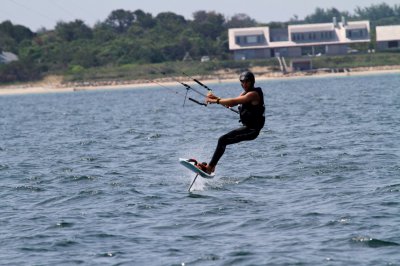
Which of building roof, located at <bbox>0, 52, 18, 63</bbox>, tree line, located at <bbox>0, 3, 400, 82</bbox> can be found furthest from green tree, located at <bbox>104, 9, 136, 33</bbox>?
building roof, located at <bbox>0, 52, 18, 63</bbox>

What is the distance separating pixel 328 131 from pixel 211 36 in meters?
131

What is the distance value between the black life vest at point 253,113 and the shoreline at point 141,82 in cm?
10568

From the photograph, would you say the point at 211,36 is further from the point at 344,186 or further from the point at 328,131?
the point at 344,186

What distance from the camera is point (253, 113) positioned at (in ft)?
55.9

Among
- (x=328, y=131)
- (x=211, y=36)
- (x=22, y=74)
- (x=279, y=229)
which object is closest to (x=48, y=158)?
(x=328, y=131)

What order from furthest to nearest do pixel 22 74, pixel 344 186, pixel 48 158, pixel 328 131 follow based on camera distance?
pixel 22 74 < pixel 328 131 < pixel 48 158 < pixel 344 186

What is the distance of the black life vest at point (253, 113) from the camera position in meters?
16.9

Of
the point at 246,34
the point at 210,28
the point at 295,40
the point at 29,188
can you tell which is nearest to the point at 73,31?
the point at 210,28

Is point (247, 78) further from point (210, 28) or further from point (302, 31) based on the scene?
point (210, 28)

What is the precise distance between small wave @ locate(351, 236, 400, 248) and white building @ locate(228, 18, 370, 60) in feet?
405

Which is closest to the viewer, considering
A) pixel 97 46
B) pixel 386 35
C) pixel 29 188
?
pixel 29 188

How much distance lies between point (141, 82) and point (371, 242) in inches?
4521

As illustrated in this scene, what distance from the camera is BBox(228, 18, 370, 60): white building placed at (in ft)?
448

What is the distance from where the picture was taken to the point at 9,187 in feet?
65.9
